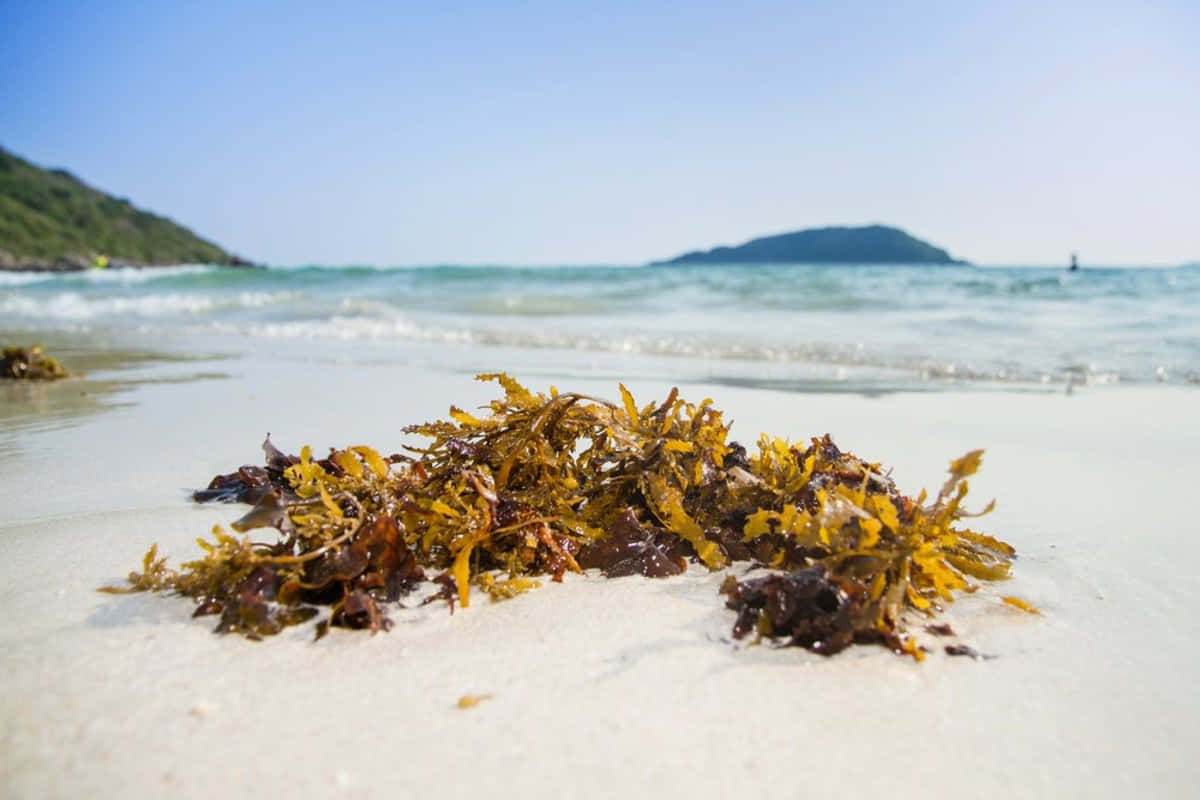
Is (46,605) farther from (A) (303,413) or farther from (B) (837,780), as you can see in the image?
(A) (303,413)

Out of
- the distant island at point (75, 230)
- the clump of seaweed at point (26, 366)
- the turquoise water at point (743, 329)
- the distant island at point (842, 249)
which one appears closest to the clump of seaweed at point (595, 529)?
the turquoise water at point (743, 329)

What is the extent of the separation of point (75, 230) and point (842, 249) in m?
63.0

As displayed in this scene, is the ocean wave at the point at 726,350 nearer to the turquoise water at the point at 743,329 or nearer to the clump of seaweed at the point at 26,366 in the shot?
the turquoise water at the point at 743,329

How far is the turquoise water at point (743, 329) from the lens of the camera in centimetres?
639

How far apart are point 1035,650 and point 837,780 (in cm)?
66

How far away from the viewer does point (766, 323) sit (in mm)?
10797

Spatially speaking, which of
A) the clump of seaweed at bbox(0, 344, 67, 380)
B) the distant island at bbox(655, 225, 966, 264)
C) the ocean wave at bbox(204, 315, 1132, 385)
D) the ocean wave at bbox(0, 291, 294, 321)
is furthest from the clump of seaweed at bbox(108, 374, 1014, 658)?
the distant island at bbox(655, 225, 966, 264)

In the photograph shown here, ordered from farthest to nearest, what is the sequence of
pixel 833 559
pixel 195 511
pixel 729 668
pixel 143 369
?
1. pixel 143 369
2. pixel 195 511
3. pixel 833 559
4. pixel 729 668

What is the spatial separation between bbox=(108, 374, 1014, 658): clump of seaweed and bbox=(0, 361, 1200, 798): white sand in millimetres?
66

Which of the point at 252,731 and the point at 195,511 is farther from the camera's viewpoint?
the point at 195,511

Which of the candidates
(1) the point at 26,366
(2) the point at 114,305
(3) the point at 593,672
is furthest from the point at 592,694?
(2) the point at 114,305

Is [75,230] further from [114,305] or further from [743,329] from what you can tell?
[743,329]

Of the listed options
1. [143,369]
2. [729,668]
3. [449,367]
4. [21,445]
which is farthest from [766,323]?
[729,668]

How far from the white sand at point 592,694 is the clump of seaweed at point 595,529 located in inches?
2.6
